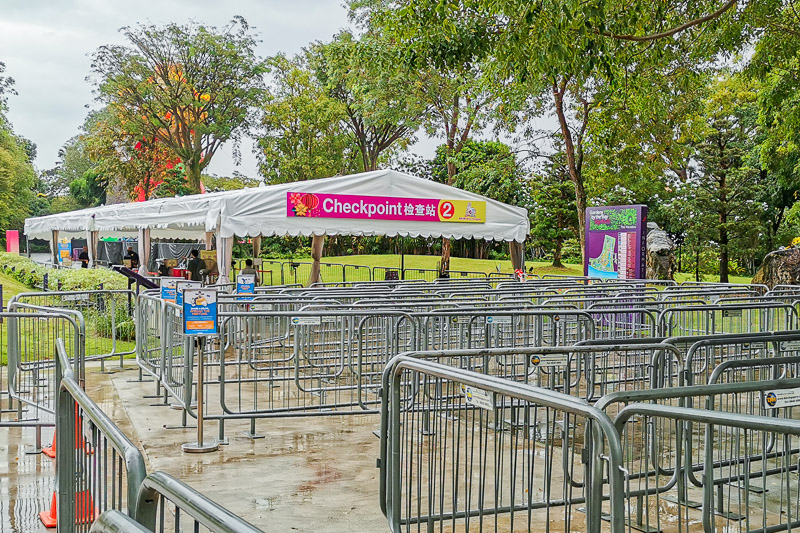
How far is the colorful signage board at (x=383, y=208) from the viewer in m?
17.1

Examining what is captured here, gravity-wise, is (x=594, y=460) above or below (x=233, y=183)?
below

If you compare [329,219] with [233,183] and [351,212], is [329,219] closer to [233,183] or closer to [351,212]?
[351,212]

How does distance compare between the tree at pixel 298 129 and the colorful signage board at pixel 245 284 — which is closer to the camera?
the colorful signage board at pixel 245 284

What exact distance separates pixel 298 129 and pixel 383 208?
29.1m

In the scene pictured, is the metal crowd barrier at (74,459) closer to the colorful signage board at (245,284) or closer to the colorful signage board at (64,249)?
the colorful signage board at (245,284)

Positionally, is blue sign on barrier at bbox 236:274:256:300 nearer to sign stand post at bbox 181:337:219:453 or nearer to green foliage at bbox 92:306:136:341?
green foliage at bbox 92:306:136:341

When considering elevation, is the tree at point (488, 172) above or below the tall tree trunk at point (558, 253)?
above

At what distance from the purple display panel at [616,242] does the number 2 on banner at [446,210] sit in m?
3.51

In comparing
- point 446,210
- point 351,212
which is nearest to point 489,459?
point 351,212

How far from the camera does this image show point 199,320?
781cm

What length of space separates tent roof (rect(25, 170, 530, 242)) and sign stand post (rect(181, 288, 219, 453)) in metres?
8.73

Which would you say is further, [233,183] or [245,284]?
[233,183]

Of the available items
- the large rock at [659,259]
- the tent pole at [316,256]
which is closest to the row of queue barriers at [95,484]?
the tent pole at [316,256]

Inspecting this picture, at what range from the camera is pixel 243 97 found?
44188 mm
